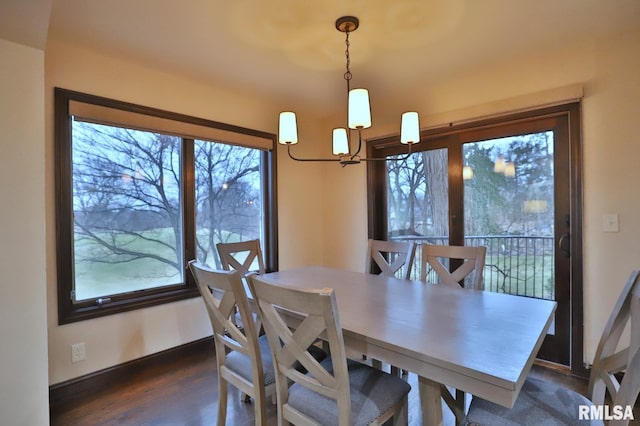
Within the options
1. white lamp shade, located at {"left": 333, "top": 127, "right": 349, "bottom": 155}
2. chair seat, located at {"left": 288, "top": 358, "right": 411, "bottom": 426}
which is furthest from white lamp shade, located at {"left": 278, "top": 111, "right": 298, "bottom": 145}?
chair seat, located at {"left": 288, "top": 358, "right": 411, "bottom": 426}

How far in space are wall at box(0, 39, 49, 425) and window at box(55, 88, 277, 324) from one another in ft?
2.10

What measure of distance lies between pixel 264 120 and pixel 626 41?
9.37 feet

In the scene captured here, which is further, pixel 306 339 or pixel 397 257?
pixel 397 257

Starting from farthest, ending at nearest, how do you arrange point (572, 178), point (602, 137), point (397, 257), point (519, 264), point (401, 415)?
point (519, 264) → point (397, 257) → point (572, 178) → point (602, 137) → point (401, 415)

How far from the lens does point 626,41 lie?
6.86 feet

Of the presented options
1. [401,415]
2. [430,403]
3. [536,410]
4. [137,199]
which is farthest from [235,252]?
[536,410]

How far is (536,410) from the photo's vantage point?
120 centimetres

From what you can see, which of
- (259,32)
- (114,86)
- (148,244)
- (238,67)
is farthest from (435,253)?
(114,86)

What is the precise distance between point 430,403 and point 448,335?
0.26 meters

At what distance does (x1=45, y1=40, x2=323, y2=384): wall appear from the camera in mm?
2066

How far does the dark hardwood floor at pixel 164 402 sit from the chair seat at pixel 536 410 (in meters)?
0.73

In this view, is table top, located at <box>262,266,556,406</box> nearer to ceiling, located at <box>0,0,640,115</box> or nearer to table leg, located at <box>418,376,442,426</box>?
table leg, located at <box>418,376,442,426</box>

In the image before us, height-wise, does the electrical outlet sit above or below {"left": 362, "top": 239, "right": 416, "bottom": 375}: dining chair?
below

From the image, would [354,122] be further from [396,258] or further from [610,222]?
[610,222]
